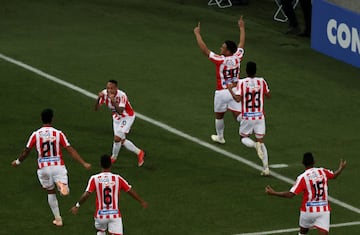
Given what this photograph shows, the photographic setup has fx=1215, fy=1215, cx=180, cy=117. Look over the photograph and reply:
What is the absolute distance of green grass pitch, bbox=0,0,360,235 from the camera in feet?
82.6

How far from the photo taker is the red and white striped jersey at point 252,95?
2706 cm

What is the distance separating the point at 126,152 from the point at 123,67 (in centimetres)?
805

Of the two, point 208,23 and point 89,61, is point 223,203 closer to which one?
point 89,61

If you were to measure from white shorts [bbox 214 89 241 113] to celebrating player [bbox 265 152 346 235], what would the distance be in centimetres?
742

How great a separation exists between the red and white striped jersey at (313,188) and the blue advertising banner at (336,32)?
610 inches

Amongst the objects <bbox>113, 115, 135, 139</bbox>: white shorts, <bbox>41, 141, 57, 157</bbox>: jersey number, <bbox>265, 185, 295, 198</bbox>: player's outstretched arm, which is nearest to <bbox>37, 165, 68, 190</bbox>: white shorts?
<bbox>41, 141, 57, 157</bbox>: jersey number

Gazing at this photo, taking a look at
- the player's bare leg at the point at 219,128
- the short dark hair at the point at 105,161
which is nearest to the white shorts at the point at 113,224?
the short dark hair at the point at 105,161

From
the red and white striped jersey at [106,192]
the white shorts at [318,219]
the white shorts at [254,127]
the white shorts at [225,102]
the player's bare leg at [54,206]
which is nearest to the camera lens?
the red and white striped jersey at [106,192]

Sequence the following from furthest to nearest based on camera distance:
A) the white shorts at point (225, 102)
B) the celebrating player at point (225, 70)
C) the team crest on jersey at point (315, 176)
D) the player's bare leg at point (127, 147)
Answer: the white shorts at point (225, 102) → the celebrating player at point (225, 70) → the player's bare leg at point (127, 147) → the team crest on jersey at point (315, 176)

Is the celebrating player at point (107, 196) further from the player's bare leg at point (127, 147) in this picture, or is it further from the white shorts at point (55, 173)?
the player's bare leg at point (127, 147)

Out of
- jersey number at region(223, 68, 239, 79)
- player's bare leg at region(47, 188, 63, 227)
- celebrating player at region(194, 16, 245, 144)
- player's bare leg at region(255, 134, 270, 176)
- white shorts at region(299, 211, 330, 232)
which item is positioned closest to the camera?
white shorts at region(299, 211, 330, 232)

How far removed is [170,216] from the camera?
979 inches

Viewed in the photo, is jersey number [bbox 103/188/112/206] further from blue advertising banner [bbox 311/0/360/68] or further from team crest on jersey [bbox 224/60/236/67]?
blue advertising banner [bbox 311/0/360/68]

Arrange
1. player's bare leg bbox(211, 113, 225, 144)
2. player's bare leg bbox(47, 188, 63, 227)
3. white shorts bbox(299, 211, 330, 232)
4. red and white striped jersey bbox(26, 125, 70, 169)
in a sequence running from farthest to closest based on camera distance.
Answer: player's bare leg bbox(211, 113, 225, 144)
player's bare leg bbox(47, 188, 63, 227)
red and white striped jersey bbox(26, 125, 70, 169)
white shorts bbox(299, 211, 330, 232)
